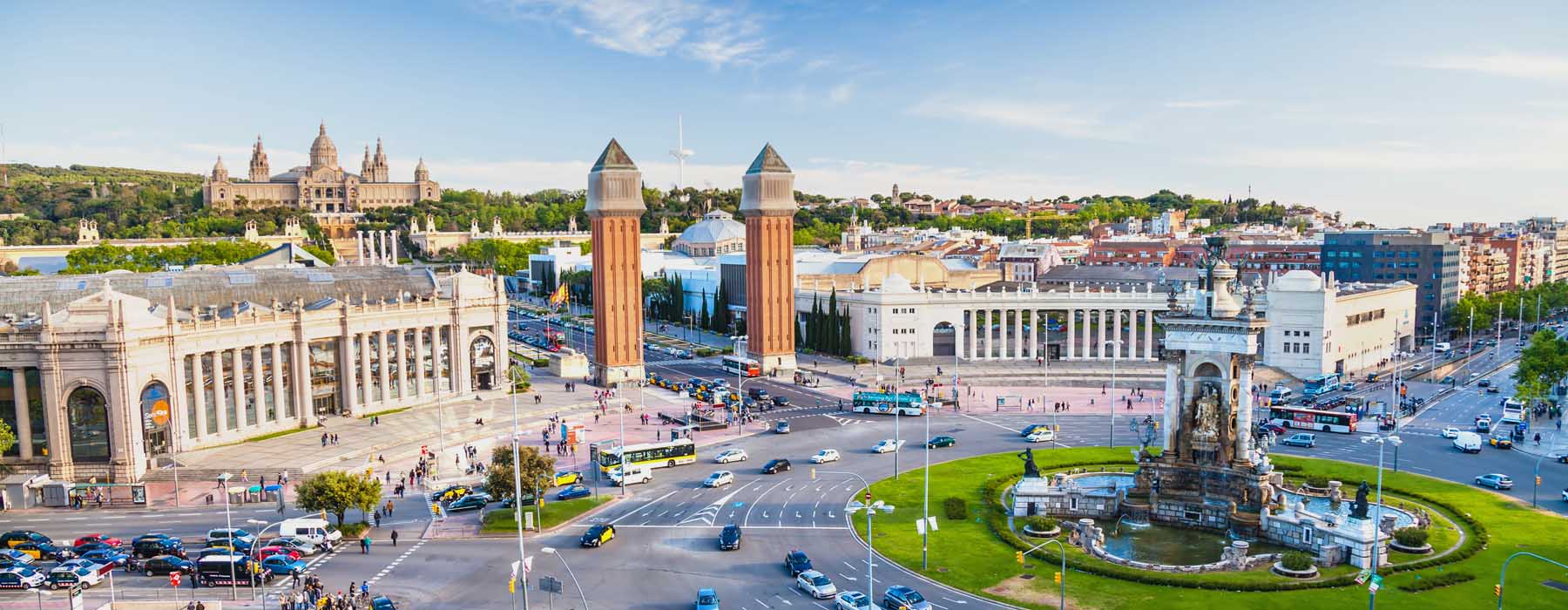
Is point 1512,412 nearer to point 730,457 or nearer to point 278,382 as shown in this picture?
point 730,457

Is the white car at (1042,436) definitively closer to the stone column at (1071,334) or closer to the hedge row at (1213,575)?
the hedge row at (1213,575)

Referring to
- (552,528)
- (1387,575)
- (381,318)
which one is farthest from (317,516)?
(1387,575)

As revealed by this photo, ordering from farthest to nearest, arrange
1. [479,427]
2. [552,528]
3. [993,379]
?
1. [993,379]
2. [479,427]
3. [552,528]

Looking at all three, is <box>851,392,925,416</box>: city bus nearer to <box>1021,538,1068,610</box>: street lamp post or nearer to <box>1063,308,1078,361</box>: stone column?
<box>1063,308,1078,361</box>: stone column

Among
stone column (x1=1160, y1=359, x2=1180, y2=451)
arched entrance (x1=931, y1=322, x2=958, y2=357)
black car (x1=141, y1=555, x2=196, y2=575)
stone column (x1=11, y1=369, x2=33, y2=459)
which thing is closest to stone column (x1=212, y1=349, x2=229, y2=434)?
stone column (x1=11, y1=369, x2=33, y2=459)

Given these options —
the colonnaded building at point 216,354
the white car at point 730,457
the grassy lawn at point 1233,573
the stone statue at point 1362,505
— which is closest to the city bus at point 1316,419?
the grassy lawn at point 1233,573

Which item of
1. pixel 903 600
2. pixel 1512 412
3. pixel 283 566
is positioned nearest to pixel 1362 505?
pixel 903 600

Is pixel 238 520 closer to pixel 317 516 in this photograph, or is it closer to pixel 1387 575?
pixel 317 516
